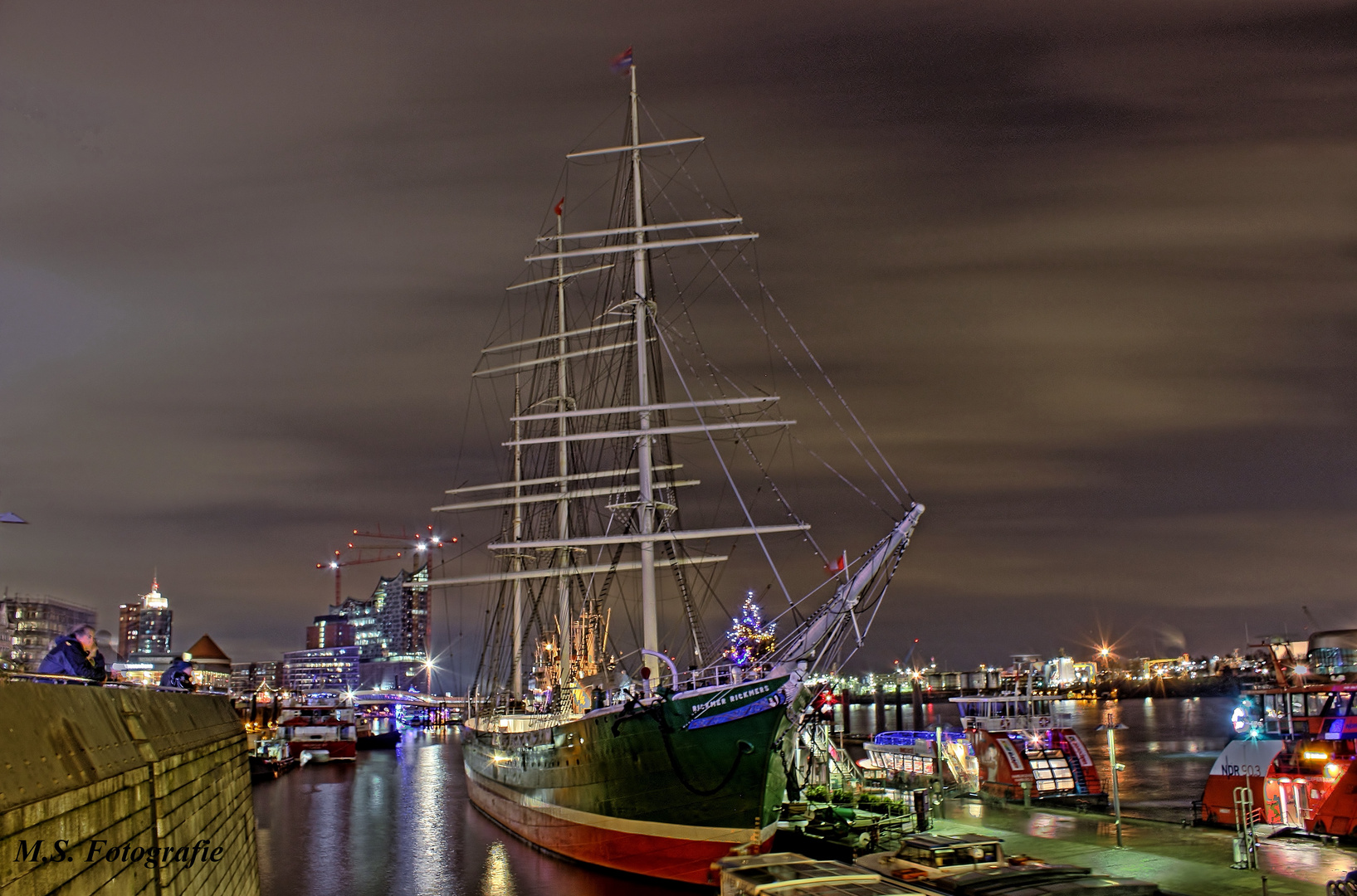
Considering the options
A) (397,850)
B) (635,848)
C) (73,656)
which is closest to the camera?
(73,656)

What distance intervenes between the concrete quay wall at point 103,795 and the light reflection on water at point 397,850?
2084 centimetres

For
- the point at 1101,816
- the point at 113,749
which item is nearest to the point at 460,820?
the point at 1101,816

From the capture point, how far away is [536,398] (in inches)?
2549

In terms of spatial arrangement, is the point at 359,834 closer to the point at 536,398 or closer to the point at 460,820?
the point at 460,820

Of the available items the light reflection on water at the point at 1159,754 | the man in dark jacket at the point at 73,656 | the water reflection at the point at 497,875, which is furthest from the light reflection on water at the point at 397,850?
the man in dark jacket at the point at 73,656

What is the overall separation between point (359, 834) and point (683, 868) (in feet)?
84.2

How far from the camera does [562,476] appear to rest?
54562mm

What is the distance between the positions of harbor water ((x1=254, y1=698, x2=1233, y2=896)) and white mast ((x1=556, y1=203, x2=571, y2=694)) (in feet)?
28.0

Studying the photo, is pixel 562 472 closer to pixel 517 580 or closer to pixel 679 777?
pixel 517 580

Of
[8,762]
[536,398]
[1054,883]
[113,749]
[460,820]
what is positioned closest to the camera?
[8,762]

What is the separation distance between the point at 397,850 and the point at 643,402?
22739 millimetres

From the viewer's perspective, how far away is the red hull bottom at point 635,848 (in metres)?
29.3

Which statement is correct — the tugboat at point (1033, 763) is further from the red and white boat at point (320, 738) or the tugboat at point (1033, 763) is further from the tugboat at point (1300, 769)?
the red and white boat at point (320, 738)

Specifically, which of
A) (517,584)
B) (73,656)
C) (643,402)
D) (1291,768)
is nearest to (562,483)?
(517,584)
